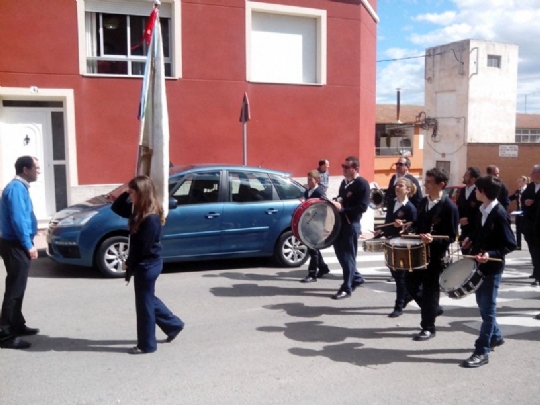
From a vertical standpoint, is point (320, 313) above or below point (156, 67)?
below

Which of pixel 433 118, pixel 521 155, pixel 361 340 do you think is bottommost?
pixel 361 340

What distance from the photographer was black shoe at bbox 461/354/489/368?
17.4 feet

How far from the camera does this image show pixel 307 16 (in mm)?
14773

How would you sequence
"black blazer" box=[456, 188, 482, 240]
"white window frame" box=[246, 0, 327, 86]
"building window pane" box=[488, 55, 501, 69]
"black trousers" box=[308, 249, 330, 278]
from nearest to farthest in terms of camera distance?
"black blazer" box=[456, 188, 482, 240], "black trousers" box=[308, 249, 330, 278], "white window frame" box=[246, 0, 327, 86], "building window pane" box=[488, 55, 501, 69]

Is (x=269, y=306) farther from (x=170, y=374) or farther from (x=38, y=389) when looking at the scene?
(x=38, y=389)

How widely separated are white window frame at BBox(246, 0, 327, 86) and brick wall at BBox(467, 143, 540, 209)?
1518 centimetres

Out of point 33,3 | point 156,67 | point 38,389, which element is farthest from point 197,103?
point 38,389

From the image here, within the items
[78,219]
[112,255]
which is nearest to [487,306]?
[112,255]

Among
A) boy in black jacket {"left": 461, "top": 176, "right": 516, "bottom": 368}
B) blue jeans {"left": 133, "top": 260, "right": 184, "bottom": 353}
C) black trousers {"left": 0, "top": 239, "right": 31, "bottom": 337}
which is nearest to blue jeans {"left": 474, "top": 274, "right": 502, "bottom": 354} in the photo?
boy in black jacket {"left": 461, "top": 176, "right": 516, "bottom": 368}

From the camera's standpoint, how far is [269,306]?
7422 mm

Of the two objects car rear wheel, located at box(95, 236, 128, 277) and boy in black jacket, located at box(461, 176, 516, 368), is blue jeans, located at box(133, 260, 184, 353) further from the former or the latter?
car rear wheel, located at box(95, 236, 128, 277)

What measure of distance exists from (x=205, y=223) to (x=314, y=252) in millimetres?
1787

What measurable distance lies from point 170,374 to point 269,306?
253cm

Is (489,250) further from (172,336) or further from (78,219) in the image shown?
(78,219)
